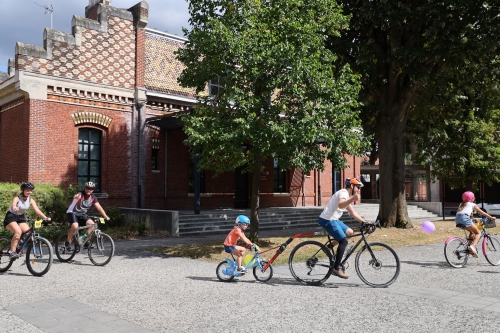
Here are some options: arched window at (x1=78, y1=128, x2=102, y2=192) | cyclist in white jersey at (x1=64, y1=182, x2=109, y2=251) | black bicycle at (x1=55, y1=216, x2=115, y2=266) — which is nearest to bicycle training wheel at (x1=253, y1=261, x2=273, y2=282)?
black bicycle at (x1=55, y1=216, x2=115, y2=266)

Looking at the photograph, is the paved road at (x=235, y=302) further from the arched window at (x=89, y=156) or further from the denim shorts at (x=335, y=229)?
the arched window at (x=89, y=156)

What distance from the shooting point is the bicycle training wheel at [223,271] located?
861cm

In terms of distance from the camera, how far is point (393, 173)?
60.0 feet

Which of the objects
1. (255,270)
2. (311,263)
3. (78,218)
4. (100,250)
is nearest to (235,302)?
(255,270)

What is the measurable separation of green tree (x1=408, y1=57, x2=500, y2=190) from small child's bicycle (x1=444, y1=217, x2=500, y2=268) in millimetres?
11738

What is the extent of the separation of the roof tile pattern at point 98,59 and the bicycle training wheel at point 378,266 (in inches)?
608

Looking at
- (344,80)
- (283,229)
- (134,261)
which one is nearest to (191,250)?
(134,261)

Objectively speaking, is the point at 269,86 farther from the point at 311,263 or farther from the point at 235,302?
the point at 235,302

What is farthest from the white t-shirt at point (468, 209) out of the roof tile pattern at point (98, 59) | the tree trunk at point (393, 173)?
the roof tile pattern at point (98, 59)

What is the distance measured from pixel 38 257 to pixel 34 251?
0.48 ft

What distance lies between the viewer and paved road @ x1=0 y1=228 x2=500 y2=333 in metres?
5.83

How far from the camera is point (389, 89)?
18172mm

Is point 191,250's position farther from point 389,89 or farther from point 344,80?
point 389,89

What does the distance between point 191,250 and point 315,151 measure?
13.8ft
